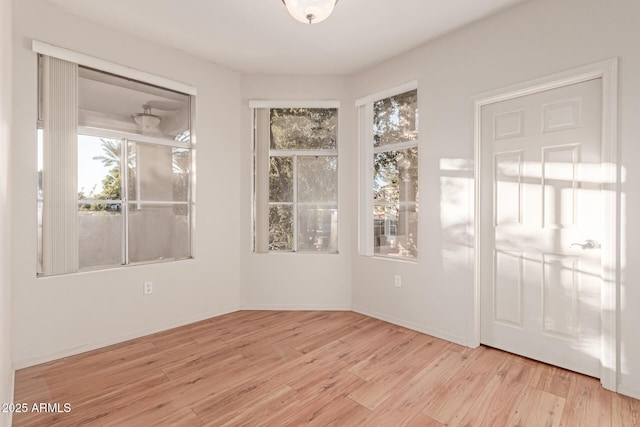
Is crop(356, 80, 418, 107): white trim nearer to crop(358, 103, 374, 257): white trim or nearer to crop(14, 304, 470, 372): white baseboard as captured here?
crop(358, 103, 374, 257): white trim

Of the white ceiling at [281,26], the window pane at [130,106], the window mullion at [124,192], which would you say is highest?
the white ceiling at [281,26]

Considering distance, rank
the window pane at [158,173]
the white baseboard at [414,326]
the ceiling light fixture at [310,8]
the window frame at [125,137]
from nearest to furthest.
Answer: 1. the ceiling light fixture at [310,8]
2. the window frame at [125,137]
3. the white baseboard at [414,326]
4. the window pane at [158,173]

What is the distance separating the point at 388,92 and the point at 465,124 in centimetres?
95

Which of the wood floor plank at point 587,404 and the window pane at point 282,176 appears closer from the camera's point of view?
the wood floor plank at point 587,404

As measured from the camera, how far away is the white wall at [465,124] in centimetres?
200

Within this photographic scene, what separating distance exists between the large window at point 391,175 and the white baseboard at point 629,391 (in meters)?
1.71

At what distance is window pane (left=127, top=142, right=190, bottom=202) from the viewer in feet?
9.85

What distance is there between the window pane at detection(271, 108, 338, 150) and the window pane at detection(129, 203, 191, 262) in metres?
1.42

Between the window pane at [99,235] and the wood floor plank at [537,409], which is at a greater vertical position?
the window pane at [99,235]

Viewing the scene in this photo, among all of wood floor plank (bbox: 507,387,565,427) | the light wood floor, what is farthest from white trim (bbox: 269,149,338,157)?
wood floor plank (bbox: 507,387,565,427)

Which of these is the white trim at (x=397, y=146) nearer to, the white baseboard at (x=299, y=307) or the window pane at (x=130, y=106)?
the white baseboard at (x=299, y=307)

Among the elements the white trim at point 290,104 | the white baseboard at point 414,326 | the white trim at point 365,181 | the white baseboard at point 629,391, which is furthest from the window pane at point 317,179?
the white baseboard at point 629,391

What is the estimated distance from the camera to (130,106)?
297 centimetres

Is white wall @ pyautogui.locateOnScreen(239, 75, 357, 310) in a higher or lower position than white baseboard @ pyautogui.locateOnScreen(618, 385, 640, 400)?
higher
